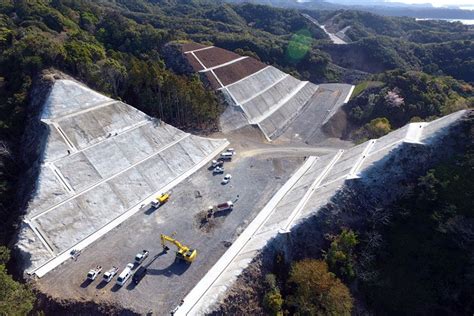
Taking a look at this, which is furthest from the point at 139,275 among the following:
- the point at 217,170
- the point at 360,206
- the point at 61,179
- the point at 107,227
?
the point at 360,206

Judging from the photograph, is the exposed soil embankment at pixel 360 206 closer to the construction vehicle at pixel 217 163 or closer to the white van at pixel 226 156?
the construction vehicle at pixel 217 163

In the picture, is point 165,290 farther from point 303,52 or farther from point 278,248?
point 303,52

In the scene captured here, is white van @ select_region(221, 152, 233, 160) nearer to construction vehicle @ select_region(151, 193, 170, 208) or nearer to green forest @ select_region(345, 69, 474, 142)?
construction vehicle @ select_region(151, 193, 170, 208)

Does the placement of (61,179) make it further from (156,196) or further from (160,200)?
(160,200)

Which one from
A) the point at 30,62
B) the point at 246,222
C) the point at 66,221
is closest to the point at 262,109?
the point at 246,222

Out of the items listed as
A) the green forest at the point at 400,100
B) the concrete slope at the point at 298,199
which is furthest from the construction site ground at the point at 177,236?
the green forest at the point at 400,100

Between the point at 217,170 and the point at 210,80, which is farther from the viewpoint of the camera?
the point at 210,80
